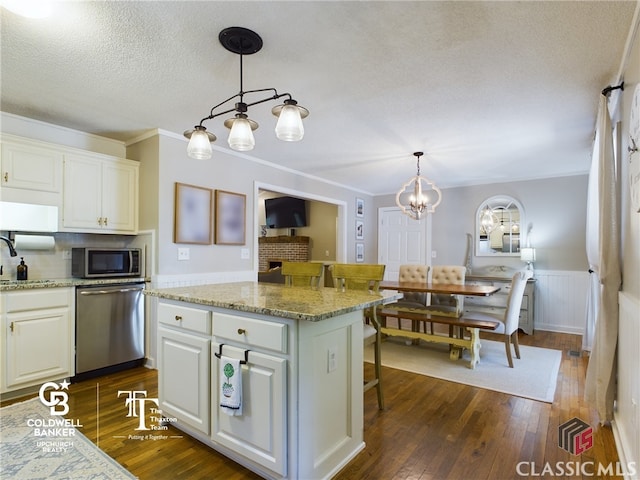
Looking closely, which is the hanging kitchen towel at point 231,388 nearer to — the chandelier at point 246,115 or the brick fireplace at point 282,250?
the chandelier at point 246,115

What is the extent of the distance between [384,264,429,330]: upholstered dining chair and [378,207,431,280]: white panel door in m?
1.65

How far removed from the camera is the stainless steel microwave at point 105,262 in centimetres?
312

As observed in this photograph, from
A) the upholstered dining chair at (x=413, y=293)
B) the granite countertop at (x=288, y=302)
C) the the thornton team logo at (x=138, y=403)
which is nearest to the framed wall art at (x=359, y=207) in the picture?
the upholstered dining chair at (x=413, y=293)

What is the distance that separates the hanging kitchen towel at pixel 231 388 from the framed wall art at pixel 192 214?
2.09 meters

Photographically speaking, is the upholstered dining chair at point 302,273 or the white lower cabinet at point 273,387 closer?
the white lower cabinet at point 273,387

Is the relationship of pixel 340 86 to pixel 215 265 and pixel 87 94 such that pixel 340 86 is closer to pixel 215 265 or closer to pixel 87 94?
pixel 87 94

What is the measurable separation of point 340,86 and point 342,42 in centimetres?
51

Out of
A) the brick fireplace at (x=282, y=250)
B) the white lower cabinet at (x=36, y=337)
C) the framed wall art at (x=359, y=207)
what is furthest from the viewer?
the brick fireplace at (x=282, y=250)

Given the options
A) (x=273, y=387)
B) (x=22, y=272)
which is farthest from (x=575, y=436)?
(x=22, y=272)

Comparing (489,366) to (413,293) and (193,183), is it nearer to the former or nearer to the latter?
(413,293)

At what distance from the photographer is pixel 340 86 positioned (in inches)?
94.0

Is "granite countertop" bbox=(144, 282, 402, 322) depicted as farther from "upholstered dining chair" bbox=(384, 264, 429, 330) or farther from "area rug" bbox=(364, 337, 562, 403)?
"upholstered dining chair" bbox=(384, 264, 429, 330)

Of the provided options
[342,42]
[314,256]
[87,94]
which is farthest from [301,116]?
[314,256]

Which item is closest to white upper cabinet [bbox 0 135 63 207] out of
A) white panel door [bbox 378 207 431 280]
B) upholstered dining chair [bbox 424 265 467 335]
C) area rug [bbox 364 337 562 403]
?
area rug [bbox 364 337 562 403]
